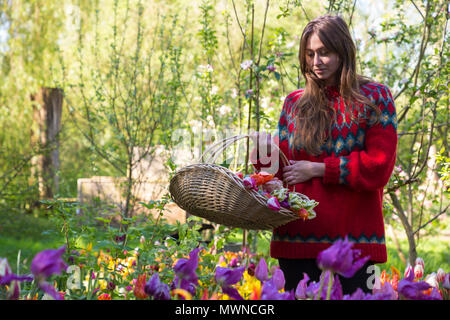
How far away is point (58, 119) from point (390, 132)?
7.28 meters

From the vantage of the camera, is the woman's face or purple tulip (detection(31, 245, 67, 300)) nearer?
purple tulip (detection(31, 245, 67, 300))

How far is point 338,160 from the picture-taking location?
1563mm

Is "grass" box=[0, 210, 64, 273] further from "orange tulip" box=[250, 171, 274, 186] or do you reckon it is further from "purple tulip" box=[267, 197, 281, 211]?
"purple tulip" box=[267, 197, 281, 211]

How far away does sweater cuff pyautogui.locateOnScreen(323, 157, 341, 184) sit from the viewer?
1.56 meters

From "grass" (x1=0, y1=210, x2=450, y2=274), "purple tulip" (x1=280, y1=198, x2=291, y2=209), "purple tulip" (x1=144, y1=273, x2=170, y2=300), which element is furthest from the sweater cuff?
"grass" (x1=0, y1=210, x2=450, y2=274)

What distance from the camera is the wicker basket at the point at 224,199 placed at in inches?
54.4

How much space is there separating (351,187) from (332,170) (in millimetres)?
97

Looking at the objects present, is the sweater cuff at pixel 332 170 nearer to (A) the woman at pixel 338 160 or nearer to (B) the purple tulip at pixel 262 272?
(A) the woman at pixel 338 160

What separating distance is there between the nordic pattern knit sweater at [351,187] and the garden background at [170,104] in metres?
0.52

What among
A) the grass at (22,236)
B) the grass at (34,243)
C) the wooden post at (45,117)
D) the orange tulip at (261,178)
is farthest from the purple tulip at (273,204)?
the wooden post at (45,117)

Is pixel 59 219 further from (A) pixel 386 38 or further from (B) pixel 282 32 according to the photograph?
(A) pixel 386 38

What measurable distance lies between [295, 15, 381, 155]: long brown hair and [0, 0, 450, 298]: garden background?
0.64 m

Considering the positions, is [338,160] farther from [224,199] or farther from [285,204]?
[224,199]
